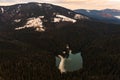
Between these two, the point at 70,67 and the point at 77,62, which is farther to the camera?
the point at 77,62
